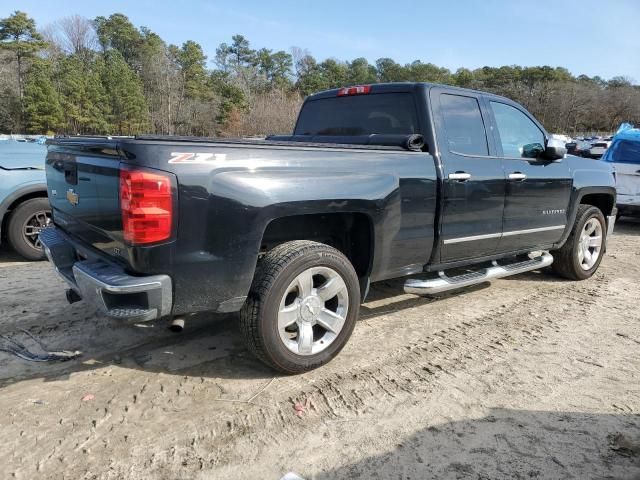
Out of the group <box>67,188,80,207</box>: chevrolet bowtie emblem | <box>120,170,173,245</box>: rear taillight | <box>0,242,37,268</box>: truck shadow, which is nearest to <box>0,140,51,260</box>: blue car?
<box>0,242,37,268</box>: truck shadow

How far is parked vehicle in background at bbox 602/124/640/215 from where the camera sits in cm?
930

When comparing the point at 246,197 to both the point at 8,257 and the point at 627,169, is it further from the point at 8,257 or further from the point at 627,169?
the point at 627,169

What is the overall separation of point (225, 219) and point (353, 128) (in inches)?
82.9

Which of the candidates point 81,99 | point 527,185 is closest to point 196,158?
point 527,185

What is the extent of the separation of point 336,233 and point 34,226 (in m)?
4.29

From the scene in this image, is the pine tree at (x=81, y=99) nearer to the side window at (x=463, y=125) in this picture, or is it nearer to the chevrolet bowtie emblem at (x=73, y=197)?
the chevrolet bowtie emblem at (x=73, y=197)

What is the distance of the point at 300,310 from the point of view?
127 inches

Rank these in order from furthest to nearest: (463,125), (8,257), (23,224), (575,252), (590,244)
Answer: (8,257) → (23,224) → (590,244) → (575,252) → (463,125)

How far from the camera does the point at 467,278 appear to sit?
4223mm

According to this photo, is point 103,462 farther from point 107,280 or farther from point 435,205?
point 435,205

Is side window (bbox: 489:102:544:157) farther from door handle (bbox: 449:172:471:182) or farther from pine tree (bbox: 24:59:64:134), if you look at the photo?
pine tree (bbox: 24:59:64:134)

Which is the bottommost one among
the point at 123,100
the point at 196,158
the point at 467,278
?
the point at 467,278

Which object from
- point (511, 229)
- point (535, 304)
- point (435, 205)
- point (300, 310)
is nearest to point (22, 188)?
point (300, 310)

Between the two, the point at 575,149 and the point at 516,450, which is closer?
the point at 516,450
